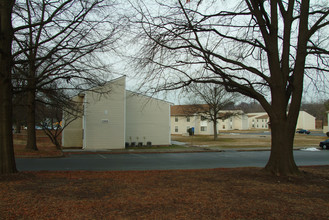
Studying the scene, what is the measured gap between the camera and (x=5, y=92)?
876 centimetres

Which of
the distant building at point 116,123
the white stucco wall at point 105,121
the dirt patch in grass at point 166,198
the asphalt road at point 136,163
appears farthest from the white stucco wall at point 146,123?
the dirt patch in grass at point 166,198

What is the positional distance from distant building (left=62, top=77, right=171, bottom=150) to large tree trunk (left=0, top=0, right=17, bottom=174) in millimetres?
14705

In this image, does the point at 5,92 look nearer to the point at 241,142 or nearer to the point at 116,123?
the point at 116,123

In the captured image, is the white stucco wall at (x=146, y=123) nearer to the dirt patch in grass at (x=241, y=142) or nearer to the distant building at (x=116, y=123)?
the distant building at (x=116, y=123)

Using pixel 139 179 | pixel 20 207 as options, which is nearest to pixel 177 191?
pixel 139 179

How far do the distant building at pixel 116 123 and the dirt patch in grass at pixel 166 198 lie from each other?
53.8ft

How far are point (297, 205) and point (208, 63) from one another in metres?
5.44

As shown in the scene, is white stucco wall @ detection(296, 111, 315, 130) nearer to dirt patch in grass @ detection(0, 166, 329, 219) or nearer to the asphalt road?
the asphalt road

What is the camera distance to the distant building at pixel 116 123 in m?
26.6

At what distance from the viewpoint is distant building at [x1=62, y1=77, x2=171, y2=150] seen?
26641 millimetres

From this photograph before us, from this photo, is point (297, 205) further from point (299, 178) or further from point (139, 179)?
point (139, 179)

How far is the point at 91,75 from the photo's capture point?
1223 cm

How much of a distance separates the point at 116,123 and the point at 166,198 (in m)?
22.0

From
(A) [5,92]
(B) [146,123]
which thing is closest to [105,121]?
(B) [146,123]
